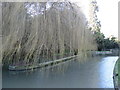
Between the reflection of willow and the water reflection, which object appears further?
the water reflection

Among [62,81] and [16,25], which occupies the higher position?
[16,25]

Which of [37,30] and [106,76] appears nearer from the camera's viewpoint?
[37,30]

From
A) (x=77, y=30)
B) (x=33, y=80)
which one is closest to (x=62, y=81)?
(x=33, y=80)

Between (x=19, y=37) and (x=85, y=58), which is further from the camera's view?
(x=85, y=58)

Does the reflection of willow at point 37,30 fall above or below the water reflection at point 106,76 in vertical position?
above

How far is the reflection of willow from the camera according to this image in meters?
1.89

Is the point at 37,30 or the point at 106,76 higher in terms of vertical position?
the point at 37,30

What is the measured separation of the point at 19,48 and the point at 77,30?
64 cm

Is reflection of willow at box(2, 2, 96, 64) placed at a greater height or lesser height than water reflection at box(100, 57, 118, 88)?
greater

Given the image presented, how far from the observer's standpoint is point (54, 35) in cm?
191

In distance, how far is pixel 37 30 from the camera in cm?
189

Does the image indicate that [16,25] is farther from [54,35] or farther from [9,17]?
[54,35]

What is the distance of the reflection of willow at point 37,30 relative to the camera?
74.5 inches

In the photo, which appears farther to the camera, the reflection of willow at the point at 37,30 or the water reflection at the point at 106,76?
the water reflection at the point at 106,76
